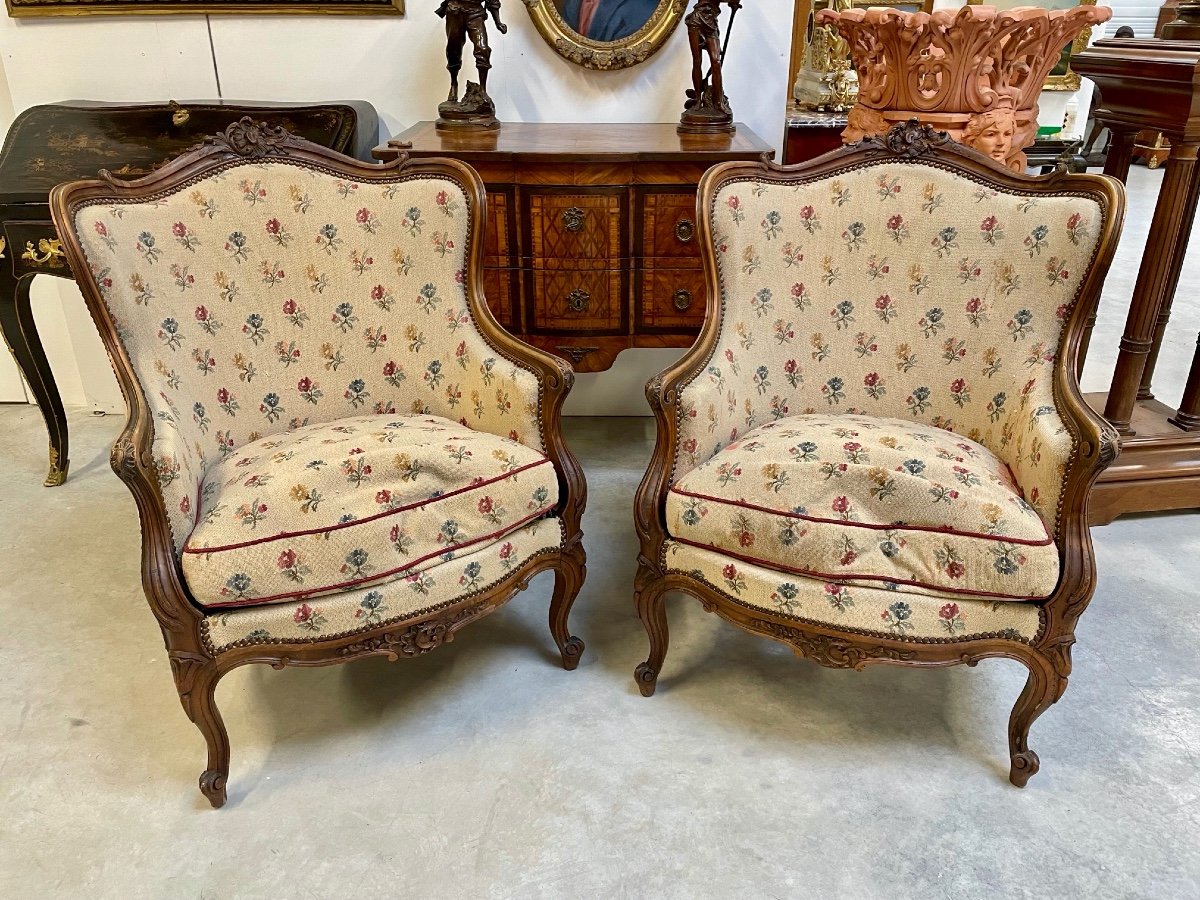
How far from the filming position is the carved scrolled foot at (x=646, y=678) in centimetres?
196

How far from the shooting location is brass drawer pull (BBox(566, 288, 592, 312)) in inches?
102

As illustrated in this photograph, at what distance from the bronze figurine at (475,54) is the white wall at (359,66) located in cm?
13

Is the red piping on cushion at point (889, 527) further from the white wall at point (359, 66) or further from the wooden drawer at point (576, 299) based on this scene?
the white wall at point (359, 66)

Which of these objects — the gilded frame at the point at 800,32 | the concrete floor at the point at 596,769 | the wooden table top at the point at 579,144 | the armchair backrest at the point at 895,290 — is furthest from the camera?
the gilded frame at the point at 800,32

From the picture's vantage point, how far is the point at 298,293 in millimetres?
2043

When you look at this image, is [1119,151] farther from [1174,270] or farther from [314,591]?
[314,591]

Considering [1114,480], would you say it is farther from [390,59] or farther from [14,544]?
[14,544]

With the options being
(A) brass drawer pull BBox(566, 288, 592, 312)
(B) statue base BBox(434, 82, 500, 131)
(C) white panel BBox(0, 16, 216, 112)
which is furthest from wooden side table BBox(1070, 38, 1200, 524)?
(C) white panel BBox(0, 16, 216, 112)

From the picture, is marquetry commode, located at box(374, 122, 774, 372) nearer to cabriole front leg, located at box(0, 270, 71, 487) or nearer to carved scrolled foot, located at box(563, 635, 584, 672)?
carved scrolled foot, located at box(563, 635, 584, 672)

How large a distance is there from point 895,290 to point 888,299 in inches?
1.0

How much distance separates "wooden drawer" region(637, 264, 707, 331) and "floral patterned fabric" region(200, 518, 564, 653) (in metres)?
1.02

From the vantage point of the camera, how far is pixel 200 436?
191cm

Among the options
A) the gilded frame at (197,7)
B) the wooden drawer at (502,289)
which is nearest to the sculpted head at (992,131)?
the wooden drawer at (502,289)

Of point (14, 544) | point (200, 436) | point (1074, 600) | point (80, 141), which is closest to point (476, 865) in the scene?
point (200, 436)
